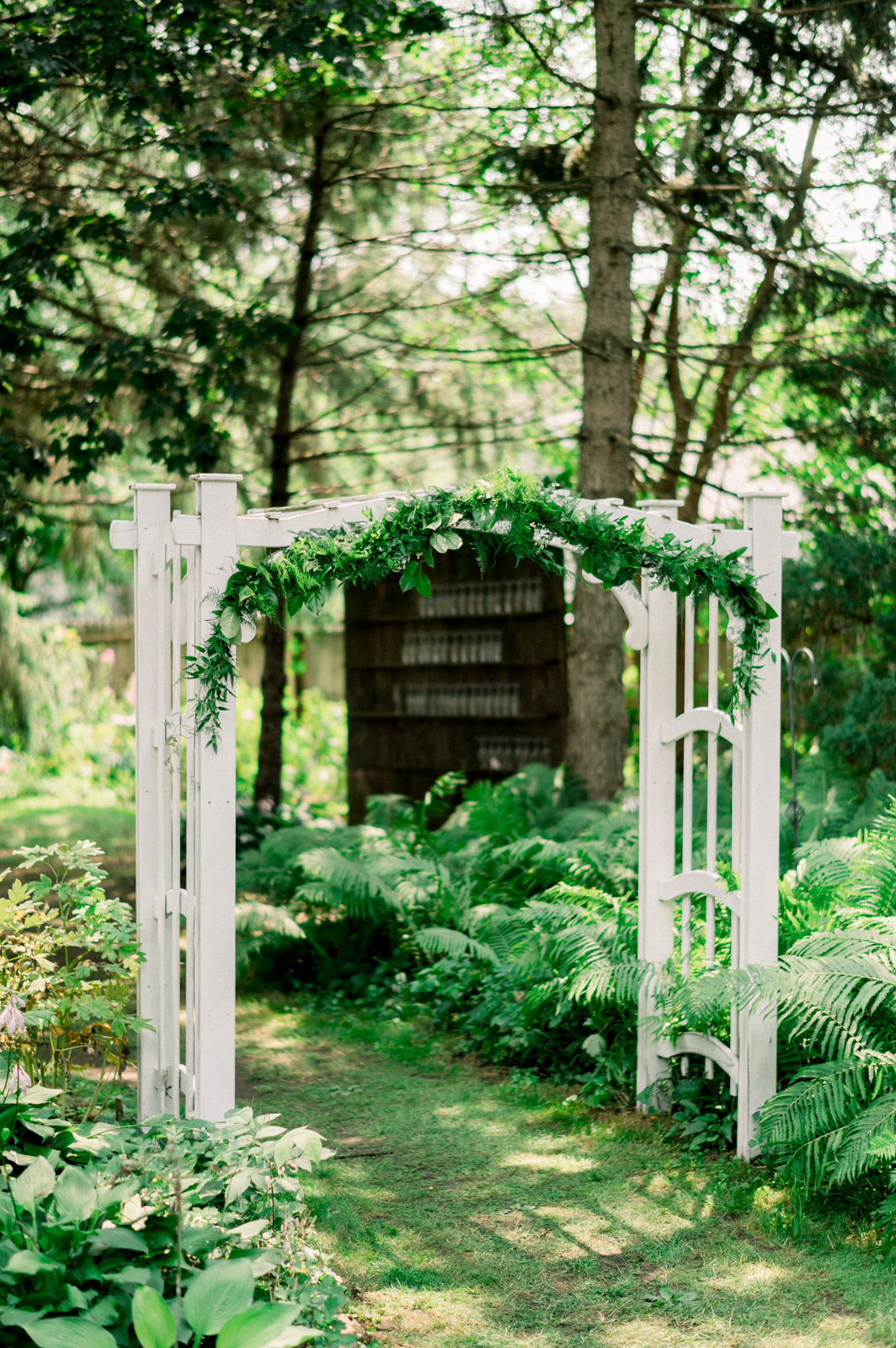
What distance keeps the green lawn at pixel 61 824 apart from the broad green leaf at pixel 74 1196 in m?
7.62

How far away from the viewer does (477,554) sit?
399 centimetres

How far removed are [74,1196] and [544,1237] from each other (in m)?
1.61

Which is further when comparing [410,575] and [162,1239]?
[410,575]

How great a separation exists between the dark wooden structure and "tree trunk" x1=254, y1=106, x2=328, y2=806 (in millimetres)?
968

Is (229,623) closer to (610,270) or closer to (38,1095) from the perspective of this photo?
(38,1095)

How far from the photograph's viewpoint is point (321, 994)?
22.6ft

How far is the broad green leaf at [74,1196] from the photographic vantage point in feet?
9.50

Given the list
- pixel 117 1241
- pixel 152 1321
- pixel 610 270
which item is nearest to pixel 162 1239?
pixel 117 1241

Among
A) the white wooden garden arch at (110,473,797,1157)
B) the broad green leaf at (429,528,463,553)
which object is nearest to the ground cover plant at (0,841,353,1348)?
the white wooden garden arch at (110,473,797,1157)

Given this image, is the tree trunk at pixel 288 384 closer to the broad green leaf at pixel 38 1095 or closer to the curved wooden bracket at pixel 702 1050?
the curved wooden bracket at pixel 702 1050

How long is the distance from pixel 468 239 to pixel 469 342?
1343 mm

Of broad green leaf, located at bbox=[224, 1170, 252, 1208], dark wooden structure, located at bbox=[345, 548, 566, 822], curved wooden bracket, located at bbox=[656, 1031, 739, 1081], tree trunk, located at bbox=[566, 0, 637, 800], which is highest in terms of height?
tree trunk, located at bbox=[566, 0, 637, 800]

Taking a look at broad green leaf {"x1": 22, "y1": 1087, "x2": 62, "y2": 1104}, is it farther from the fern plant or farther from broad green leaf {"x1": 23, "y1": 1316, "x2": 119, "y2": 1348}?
the fern plant

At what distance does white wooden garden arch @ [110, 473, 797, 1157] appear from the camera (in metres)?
3.91
